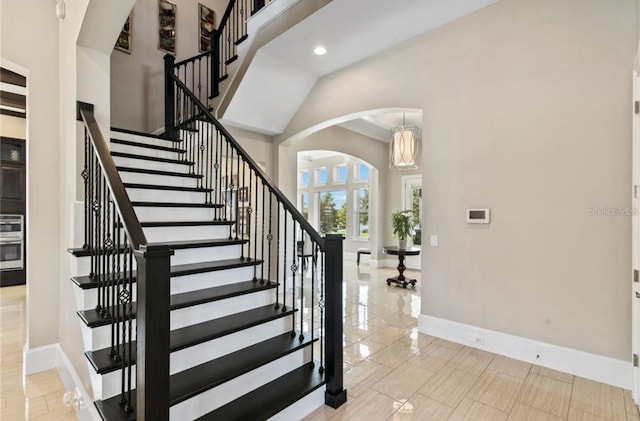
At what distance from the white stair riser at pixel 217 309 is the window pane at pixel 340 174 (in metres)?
7.45

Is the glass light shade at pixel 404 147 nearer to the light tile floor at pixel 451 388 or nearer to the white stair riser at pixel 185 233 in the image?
the light tile floor at pixel 451 388

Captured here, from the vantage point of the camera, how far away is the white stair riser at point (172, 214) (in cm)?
303

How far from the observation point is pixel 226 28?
543 cm

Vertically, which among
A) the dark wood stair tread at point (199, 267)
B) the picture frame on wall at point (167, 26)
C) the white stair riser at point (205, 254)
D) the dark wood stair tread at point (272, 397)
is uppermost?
the picture frame on wall at point (167, 26)

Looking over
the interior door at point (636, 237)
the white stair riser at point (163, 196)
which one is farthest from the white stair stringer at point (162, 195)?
the interior door at point (636, 237)

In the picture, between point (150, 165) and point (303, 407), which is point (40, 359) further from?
point (303, 407)

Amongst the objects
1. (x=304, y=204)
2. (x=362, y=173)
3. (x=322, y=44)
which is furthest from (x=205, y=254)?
(x=304, y=204)

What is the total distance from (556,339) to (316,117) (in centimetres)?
409

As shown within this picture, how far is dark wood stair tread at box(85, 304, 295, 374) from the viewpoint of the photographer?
1.76 meters

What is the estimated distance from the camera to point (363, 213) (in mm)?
9531

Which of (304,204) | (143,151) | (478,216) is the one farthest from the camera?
(304,204)

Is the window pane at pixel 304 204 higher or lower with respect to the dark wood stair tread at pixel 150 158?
lower

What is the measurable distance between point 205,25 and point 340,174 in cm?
551

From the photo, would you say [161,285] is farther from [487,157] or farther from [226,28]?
[226,28]
